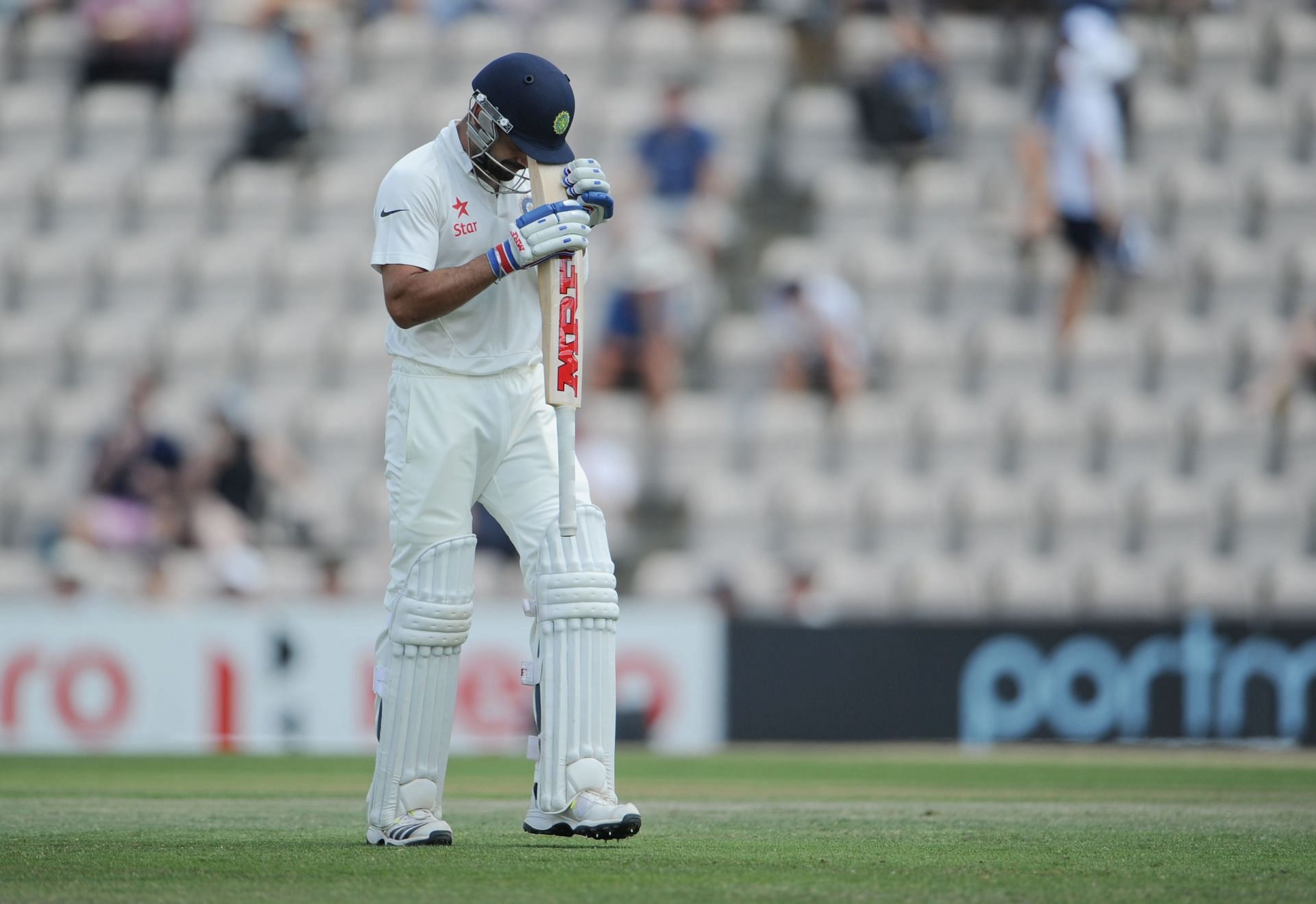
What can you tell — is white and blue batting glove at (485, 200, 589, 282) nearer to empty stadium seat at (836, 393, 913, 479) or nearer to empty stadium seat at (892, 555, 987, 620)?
empty stadium seat at (892, 555, 987, 620)

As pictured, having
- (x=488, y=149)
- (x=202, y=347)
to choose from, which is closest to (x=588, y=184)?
(x=488, y=149)

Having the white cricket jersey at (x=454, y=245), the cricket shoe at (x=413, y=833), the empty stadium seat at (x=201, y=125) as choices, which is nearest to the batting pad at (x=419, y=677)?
the cricket shoe at (x=413, y=833)

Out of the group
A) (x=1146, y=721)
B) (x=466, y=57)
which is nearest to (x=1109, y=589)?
(x=1146, y=721)

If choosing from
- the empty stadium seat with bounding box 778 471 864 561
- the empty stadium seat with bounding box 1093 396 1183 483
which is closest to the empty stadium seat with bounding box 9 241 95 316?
the empty stadium seat with bounding box 778 471 864 561

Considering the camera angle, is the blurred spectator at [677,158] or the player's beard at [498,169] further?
the blurred spectator at [677,158]

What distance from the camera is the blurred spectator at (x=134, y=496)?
11461mm

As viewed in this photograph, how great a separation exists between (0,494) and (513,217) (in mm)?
8565

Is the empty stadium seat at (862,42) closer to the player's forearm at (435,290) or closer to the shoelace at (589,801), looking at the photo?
the player's forearm at (435,290)

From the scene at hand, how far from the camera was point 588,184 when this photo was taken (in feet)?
15.2

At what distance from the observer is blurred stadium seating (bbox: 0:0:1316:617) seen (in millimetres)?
11797

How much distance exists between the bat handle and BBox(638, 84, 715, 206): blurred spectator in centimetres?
837

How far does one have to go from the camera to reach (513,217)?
16.1ft

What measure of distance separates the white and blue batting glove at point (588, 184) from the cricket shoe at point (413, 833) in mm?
1598

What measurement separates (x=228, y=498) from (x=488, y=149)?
23.5 ft
